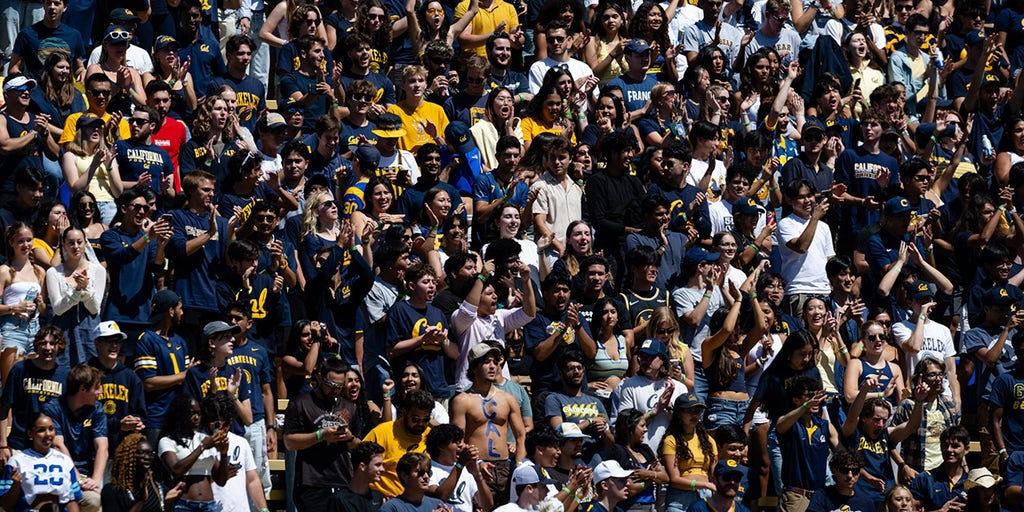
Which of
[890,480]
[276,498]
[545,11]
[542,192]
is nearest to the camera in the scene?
[276,498]

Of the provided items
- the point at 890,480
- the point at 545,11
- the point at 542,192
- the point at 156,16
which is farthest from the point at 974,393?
the point at 156,16

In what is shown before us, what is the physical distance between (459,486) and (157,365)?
8.49 feet

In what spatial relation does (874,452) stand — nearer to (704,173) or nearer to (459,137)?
(704,173)

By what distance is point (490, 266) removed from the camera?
53.5 feet

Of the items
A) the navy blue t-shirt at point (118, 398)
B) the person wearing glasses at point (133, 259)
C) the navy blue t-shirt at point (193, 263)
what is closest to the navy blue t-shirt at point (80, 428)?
the navy blue t-shirt at point (118, 398)

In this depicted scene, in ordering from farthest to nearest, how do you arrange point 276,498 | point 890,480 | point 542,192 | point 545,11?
point 545,11 < point 542,192 < point 890,480 < point 276,498

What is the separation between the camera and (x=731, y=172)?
61.3 feet

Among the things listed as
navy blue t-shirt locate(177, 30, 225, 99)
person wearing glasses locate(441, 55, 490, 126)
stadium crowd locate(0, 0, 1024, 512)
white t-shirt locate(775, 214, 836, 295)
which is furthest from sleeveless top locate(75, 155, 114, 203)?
white t-shirt locate(775, 214, 836, 295)

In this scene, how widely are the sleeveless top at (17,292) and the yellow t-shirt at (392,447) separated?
2.81 m

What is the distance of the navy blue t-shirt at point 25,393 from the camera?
45.7 ft

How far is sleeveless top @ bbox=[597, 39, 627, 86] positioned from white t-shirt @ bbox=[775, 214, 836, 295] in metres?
2.79

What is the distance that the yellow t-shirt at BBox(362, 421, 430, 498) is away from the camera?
47.2 feet

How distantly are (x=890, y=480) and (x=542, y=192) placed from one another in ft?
13.3

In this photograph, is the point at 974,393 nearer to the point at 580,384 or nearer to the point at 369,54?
the point at 580,384
